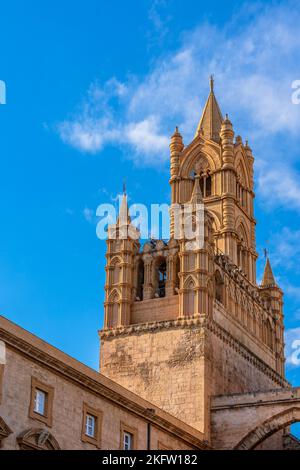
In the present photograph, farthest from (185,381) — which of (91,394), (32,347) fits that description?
(32,347)

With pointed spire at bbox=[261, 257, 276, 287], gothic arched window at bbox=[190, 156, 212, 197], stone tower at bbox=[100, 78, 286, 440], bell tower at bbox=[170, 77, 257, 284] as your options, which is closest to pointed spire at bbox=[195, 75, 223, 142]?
bell tower at bbox=[170, 77, 257, 284]

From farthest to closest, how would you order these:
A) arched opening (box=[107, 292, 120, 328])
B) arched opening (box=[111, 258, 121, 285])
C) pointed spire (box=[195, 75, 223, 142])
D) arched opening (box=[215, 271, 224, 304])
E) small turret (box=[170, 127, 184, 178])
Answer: pointed spire (box=[195, 75, 223, 142])
small turret (box=[170, 127, 184, 178])
arched opening (box=[215, 271, 224, 304])
arched opening (box=[111, 258, 121, 285])
arched opening (box=[107, 292, 120, 328])

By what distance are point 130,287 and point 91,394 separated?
18.0 meters

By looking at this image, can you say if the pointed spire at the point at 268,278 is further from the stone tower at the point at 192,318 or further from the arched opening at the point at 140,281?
the arched opening at the point at 140,281

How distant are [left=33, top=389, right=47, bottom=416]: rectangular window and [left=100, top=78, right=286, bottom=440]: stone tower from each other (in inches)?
659

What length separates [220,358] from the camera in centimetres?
5644

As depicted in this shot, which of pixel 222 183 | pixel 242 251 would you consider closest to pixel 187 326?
pixel 242 251

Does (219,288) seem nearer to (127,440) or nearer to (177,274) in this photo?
(177,274)

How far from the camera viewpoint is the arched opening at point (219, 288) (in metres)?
59.5

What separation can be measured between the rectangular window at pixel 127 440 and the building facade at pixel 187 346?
6 centimetres

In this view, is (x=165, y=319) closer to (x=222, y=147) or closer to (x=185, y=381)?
(x=185, y=381)

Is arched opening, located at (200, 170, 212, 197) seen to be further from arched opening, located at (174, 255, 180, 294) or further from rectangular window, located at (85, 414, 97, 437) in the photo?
rectangular window, located at (85, 414, 97, 437)

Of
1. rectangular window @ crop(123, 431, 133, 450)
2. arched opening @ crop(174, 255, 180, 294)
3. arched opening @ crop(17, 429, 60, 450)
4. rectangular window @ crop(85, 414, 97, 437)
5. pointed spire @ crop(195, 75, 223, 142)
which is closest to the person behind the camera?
arched opening @ crop(17, 429, 60, 450)

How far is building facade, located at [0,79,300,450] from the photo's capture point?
1626 inches
